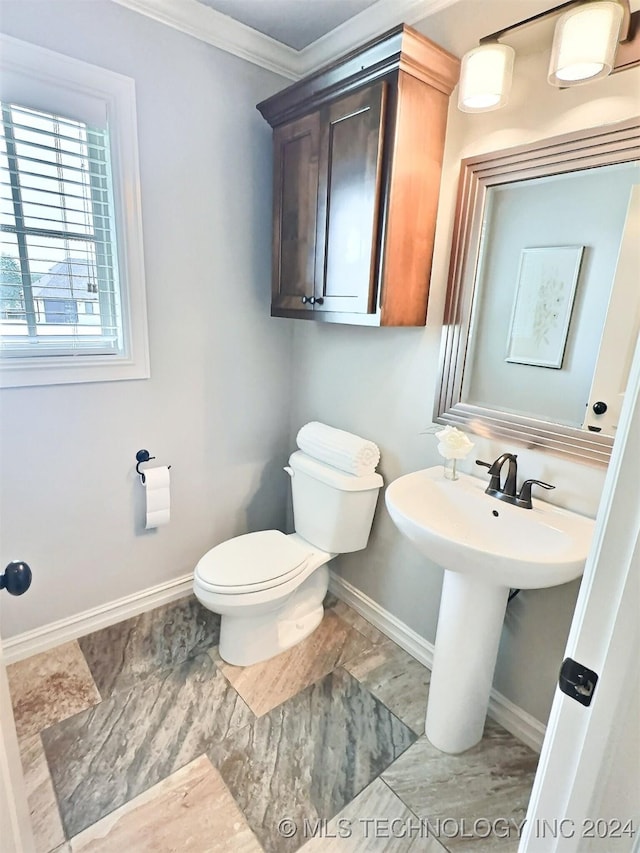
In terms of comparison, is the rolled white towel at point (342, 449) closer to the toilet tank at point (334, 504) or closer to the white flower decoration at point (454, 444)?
the toilet tank at point (334, 504)

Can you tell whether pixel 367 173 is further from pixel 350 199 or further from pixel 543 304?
pixel 543 304

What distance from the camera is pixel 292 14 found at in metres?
1.67

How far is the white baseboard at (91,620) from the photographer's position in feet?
5.82

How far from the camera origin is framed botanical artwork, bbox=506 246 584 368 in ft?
4.26

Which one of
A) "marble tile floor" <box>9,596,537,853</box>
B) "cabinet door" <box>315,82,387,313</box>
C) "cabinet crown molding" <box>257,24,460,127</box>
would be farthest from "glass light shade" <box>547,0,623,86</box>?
"marble tile floor" <box>9,596,537,853</box>

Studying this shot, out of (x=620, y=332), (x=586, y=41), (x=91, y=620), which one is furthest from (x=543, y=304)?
(x=91, y=620)

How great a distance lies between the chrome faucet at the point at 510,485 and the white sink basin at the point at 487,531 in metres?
0.02

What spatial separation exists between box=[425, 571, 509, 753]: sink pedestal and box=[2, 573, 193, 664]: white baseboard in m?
1.27

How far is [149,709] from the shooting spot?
1604mm

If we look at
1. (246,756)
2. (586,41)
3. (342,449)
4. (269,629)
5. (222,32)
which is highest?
(222,32)

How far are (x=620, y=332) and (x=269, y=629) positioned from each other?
1.63 m

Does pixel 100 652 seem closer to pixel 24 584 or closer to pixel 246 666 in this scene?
pixel 246 666

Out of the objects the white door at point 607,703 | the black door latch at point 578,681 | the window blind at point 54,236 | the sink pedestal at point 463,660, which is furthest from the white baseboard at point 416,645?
the window blind at point 54,236

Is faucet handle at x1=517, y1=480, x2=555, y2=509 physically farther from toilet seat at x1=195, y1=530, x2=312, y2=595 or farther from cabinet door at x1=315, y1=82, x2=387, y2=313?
toilet seat at x1=195, y1=530, x2=312, y2=595
